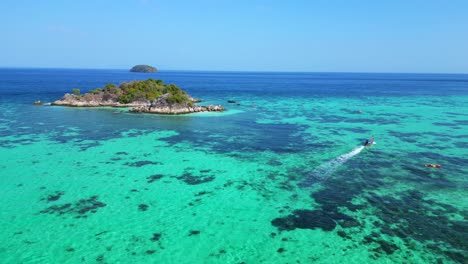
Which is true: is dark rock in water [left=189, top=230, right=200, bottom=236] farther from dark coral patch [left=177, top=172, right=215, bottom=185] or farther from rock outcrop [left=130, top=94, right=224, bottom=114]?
rock outcrop [left=130, top=94, right=224, bottom=114]

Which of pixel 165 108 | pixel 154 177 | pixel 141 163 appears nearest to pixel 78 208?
pixel 154 177

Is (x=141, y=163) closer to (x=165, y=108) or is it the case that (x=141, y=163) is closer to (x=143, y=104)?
(x=165, y=108)

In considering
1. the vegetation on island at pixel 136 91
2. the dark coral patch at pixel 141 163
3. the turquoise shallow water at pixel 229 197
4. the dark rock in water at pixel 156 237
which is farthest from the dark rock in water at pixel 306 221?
the vegetation on island at pixel 136 91

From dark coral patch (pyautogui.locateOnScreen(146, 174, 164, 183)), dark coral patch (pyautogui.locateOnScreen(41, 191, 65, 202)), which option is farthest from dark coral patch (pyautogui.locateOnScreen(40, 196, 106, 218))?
dark coral patch (pyautogui.locateOnScreen(146, 174, 164, 183))

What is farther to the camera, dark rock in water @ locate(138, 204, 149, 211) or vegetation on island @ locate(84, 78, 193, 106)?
vegetation on island @ locate(84, 78, 193, 106)

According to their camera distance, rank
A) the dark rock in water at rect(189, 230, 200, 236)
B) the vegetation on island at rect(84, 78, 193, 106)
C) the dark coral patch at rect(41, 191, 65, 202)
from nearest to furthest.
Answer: the dark rock in water at rect(189, 230, 200, 236), the dark coral patch at rect(41, 191, 65, 202), the vegetation on island at rect(84, 78, 193, 106)

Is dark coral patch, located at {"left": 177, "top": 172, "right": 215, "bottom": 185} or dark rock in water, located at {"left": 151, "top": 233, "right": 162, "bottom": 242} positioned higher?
dark coral patch, located at {"left": 177, "top": 172, "right": 215, "bottom": 185}

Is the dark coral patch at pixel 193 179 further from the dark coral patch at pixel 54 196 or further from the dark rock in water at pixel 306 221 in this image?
the dark coral patch at pixel 54 196

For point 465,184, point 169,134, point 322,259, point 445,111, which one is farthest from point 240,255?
point 445,111
